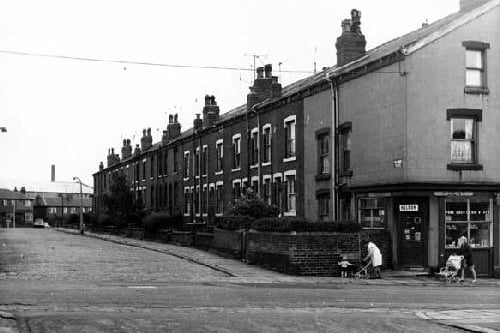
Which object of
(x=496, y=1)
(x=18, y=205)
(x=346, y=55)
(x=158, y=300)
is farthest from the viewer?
(x=18, y=205)

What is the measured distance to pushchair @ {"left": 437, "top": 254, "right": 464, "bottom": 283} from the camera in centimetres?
2483

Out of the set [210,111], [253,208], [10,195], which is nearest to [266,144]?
[253,208]

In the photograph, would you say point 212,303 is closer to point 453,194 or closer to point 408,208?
point 408,208

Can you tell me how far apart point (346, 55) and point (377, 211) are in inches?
340

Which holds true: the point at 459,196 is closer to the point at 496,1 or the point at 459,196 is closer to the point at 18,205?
the point at 496,1

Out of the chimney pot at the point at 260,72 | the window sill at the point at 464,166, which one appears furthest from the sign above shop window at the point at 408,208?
the chimney pot at the point at 260,72

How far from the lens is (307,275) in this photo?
2522 cm

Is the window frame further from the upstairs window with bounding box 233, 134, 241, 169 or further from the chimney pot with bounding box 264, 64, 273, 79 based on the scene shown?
the upstairs window with bounding box 233, 134, 241, 169

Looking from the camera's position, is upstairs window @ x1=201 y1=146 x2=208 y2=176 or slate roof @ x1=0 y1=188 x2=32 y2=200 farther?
slate roof @ x1=0 y1=188 x2=32 y2=200

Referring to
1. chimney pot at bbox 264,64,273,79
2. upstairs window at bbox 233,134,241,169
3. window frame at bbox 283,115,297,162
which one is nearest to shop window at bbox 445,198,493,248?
window frame at bbox 283,115,297,162

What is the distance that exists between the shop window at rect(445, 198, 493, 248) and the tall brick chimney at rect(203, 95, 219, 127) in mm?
24781

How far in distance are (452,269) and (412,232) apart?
2206 millimetres

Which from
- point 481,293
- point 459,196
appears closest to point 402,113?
point 459,196

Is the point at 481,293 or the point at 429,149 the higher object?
the point at 429,149
